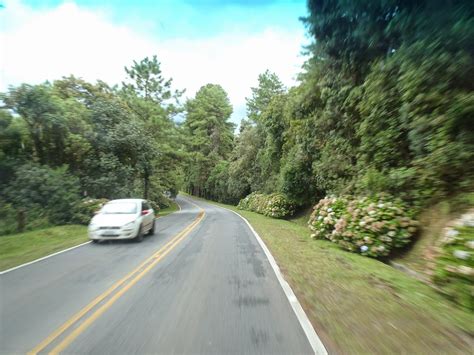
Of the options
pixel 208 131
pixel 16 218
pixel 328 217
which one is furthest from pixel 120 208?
pixel 208 131

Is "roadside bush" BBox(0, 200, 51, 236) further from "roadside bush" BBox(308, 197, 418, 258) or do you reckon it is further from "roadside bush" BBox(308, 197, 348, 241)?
"roadside bush" BBox(308, 197, 418, 258)

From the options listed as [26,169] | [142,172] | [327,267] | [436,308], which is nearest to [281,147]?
[142,172]

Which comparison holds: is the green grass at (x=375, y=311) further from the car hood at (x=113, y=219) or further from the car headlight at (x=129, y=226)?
the car hood at (x=113, y=219)

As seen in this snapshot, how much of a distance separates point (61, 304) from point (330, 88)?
13.1 metres

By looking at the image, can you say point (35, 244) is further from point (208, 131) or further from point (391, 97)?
point (208, 131)

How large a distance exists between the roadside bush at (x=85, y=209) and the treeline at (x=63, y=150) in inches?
7.5

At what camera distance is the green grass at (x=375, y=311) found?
162 inches

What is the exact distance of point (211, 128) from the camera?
70.9 metres

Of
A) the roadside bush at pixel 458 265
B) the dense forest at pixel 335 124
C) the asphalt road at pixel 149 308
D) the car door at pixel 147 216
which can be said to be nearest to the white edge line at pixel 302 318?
the asphalt road at pixel 149 308

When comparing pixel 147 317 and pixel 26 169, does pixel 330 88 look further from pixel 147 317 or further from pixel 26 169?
pixel 26 169

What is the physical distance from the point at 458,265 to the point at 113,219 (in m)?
10.4

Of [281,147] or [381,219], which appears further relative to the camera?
[281,147]

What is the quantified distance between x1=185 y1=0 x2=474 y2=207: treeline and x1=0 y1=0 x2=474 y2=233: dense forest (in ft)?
0.11

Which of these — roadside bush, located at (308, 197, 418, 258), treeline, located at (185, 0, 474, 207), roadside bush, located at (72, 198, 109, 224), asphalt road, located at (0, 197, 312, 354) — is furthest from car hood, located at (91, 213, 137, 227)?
treeline, located at (185, 0, 474, 207)
